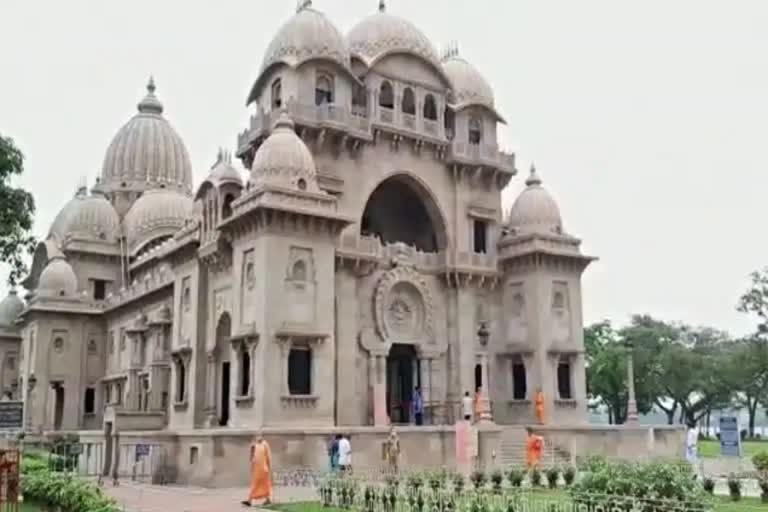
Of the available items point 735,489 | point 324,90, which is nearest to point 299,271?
point 324,90

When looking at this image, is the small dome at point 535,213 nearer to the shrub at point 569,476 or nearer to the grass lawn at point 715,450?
the grass lawn at point 715,450

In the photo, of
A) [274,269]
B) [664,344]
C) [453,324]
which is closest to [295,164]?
[274,269]

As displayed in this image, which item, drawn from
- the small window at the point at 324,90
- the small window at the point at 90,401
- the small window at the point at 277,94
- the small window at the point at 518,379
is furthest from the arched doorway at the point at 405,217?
the small window at the point at 90,401

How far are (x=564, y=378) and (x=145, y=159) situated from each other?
33001mm

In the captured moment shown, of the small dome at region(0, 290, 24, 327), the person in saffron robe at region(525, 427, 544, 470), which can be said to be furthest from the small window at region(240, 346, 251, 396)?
the small dome at region(0, 290, 24, 327)

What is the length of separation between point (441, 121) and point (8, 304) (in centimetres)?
3293

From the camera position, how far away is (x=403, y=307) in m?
31.8

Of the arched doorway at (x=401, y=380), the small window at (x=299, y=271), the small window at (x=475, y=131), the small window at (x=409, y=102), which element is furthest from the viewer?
the small window at (x=475, y=131)

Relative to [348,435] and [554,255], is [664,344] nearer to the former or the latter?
[554,255]

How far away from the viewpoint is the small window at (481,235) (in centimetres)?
3481

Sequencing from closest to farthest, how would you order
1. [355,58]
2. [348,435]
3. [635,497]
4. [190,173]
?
1. [635,497]
2. [348,435]
3. [355,58]
4. [190,173]

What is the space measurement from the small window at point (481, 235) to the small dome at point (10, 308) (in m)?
31.3

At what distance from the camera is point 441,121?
34062 mm

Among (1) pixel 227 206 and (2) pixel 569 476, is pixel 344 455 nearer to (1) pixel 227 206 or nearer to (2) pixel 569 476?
(2) pixel 569 476
